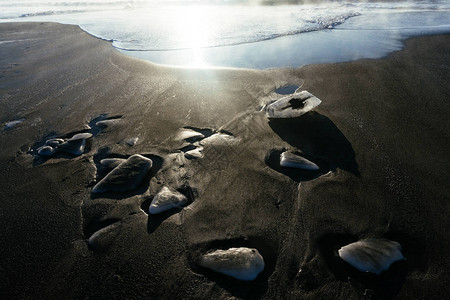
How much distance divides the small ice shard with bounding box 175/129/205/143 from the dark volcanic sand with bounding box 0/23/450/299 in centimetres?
9

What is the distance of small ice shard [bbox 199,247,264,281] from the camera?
1.70 metres

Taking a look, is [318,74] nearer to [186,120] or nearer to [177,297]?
[186,120]

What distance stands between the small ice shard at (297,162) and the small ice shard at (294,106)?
2.77 ft

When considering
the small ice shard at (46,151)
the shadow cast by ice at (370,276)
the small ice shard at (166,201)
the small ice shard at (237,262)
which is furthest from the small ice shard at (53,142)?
the shadow cast by ice at (370,276)

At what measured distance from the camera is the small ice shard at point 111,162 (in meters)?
2.79

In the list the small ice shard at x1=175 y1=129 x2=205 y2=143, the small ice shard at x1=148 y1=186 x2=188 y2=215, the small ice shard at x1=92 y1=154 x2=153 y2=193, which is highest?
the small ice shard at x1=175 y1=129 x2=205 y2=143

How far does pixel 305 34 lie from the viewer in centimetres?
787

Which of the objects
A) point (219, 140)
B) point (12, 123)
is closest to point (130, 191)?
point (219, 140)

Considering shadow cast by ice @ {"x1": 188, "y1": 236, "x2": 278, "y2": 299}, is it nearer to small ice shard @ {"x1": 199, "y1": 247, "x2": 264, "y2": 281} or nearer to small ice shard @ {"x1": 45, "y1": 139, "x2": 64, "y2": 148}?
small ice shard @ {"x1": 199, "y1": 247, "x2": 264, "y2": 281}

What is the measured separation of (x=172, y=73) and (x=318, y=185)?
13.5 ft

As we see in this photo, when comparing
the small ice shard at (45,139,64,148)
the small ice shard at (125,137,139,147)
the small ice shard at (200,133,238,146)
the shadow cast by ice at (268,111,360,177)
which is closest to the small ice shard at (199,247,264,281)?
the shadow cast by ice at (268,111,360,177)

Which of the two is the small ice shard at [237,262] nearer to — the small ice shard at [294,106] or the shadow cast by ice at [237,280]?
the shadow cast by ice at [237,280]

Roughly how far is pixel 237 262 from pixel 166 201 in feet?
2.92

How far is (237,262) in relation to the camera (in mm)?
1740
